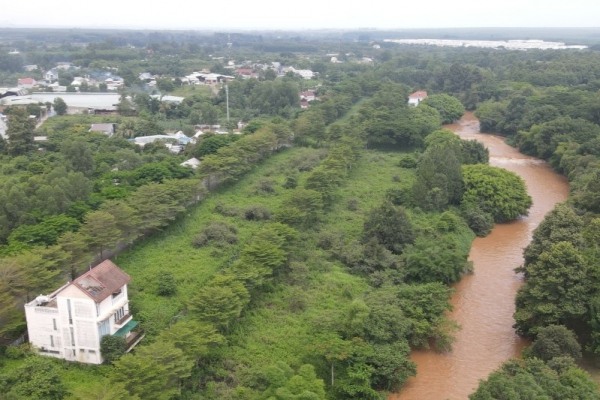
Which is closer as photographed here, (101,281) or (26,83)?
(101,281)

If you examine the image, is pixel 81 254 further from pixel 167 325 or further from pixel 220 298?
pixel 220 298

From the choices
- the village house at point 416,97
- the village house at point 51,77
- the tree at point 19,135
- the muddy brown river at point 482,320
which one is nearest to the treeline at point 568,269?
the muddy brown river at point 482,320

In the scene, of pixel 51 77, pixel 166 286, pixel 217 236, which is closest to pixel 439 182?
pixel 217 236

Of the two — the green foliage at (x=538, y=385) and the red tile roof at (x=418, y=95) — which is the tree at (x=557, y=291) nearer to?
the green foliage at (x=538, y=385)

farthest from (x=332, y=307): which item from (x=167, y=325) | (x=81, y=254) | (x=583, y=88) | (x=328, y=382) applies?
(x=583, y=88)

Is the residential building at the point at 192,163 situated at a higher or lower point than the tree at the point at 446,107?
lower

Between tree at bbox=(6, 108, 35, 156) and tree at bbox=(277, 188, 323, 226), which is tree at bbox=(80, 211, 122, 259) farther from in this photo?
tree at bbox=(6, 108, 35, 156)

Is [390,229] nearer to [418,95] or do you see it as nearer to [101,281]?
[101,281]
